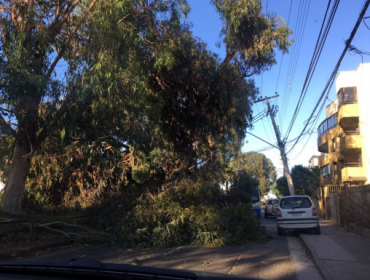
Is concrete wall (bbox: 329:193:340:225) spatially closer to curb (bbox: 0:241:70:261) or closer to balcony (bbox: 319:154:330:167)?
balcony (bbox: 319:154:330:167)

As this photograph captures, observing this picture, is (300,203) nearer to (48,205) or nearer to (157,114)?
(157,114)

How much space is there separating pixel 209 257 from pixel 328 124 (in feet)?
89.6

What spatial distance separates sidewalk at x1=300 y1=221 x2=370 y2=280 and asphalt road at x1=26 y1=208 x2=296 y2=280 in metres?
0.78

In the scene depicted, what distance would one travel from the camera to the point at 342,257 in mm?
9430

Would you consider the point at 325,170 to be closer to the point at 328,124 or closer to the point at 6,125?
the point at 328,124

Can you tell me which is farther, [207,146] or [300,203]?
[207,146]

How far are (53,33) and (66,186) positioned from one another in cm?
681

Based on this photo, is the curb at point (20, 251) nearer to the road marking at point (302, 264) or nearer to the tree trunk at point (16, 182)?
the tree trunk at point (16, 182)

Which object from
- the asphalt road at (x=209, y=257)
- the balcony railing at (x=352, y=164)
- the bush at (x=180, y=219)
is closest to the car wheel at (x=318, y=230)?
the bush at (x=180, y=219)

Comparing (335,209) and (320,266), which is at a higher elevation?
(335,209)

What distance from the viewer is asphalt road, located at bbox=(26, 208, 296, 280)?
806 cm

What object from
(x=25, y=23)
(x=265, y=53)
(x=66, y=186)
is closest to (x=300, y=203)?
(x=265, y=53)

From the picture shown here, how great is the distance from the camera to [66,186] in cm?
1535

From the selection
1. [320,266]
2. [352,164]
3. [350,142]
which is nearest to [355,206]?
[320,266]
